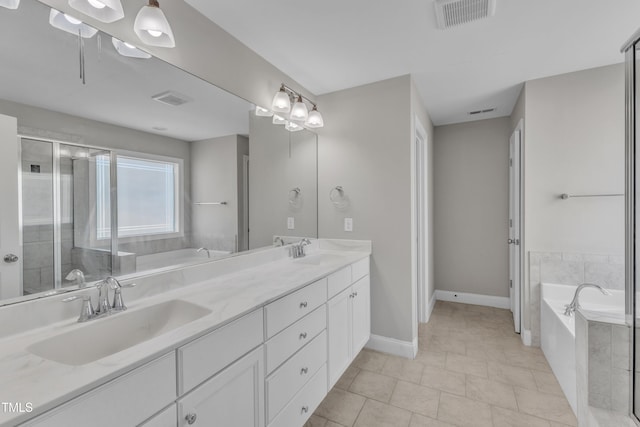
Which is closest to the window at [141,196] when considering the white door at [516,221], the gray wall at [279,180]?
the gray wall at [279,180]

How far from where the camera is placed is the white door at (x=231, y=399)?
3.16ft

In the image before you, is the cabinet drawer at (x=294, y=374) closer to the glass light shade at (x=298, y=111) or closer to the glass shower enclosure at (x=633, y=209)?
the glass shower enclosure at (x=633, y=209)

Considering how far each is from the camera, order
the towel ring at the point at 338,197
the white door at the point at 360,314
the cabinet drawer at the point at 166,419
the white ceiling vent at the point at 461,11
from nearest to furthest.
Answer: the cabinet drawer at the point at 166,419 < the white ceiling vent at the point at 461,11 < the white door at the point at 360,314 < the towel ring at the point at 338,197

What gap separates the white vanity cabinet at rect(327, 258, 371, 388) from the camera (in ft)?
6.34

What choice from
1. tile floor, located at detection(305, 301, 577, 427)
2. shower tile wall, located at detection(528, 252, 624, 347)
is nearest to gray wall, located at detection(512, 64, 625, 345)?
→ shower tile wall, located at detection(528, 252, 624, 347)

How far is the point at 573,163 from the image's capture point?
255 centimetres

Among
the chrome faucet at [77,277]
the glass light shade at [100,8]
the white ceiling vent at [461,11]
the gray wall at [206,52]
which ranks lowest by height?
the chrome faucet at [77,277]

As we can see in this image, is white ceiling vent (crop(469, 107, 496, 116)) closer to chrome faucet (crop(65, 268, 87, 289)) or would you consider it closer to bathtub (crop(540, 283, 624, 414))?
bathtub (crop(540, 283, 624, 414))

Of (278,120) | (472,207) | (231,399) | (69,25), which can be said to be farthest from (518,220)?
(69,25)

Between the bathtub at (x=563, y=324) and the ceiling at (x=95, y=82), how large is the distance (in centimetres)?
278

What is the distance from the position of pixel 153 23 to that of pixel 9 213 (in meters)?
0.93

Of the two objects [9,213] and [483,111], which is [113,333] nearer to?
[9,213]

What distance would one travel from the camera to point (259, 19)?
177 cm

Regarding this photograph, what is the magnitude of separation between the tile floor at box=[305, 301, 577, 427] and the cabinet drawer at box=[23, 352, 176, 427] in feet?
4.00
